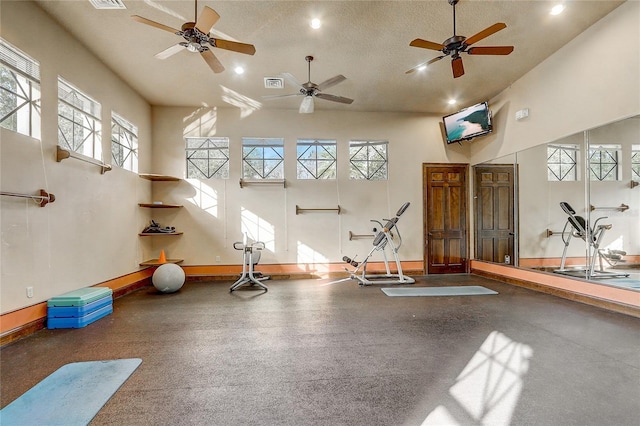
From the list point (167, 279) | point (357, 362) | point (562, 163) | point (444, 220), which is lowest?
point (357, 362)

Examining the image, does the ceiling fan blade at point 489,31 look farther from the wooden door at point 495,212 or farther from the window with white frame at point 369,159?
the window with white frame at point 369,159

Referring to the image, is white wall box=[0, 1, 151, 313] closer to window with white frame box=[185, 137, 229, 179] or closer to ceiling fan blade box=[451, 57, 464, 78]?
window with white frame box=[185, 137, 229, 179]

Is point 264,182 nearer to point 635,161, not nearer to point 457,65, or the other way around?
point 457,65

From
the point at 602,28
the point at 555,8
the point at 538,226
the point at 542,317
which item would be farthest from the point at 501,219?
the point at 555,8

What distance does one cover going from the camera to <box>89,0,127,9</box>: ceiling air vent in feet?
11.0

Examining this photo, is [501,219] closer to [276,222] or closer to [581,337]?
[581,337]

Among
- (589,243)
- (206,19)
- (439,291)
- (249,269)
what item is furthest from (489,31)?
(249,269)

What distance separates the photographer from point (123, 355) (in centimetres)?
280

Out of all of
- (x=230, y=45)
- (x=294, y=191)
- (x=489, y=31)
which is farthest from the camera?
(x=294, y=191)

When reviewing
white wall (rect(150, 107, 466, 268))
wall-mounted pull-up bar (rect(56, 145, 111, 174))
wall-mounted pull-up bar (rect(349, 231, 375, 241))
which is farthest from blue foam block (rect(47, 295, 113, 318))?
wall-mounted pull-up bar (rect(349, 231, 375, 241))

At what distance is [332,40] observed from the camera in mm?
4215

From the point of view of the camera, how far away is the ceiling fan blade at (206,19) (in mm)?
2902

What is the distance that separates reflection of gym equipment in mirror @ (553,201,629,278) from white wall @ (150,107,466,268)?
276 centimetres

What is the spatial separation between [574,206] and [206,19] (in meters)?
5.94
